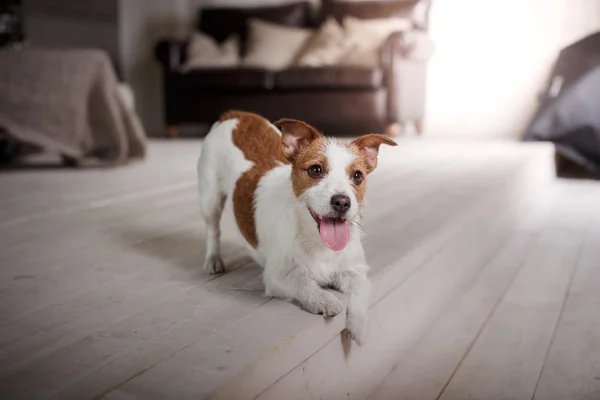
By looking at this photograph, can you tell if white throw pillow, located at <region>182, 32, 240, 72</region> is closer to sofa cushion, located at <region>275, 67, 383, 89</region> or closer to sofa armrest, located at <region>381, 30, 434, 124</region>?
sofa cushion, located at <region>275, 67, 383, 89</region>

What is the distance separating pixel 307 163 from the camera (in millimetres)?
1106

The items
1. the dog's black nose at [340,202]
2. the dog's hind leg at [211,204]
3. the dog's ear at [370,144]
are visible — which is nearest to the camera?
the dog's black nose at [340,202]

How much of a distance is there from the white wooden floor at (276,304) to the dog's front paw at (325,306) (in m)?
0.02

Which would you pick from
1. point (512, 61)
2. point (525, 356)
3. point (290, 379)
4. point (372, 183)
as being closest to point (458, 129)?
point (512, 61)

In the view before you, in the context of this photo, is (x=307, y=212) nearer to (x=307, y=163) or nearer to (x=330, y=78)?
(x=307, y=163)

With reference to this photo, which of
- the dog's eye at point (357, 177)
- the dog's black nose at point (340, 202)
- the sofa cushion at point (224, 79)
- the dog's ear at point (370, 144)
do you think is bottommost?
the dog's black nose at point (340, 202)

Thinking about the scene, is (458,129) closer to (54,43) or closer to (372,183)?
(372,183)

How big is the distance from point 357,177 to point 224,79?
3.92m

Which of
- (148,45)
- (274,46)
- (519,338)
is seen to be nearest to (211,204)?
(519,338)

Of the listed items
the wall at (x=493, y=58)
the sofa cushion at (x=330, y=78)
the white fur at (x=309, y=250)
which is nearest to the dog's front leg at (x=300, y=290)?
the white fur at (x=309, y=250)

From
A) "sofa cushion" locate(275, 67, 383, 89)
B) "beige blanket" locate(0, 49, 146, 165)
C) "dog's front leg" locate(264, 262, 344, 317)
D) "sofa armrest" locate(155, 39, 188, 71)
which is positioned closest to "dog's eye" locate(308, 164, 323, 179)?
"dog's front leg" locate(264, 262, 344, 317)

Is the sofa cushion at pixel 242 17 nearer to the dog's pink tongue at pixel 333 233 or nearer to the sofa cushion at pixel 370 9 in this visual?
the sofa cushion at pixel 370 9

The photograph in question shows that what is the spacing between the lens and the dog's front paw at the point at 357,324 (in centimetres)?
114

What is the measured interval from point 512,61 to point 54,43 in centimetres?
388
